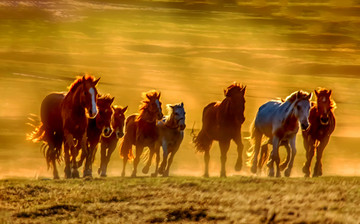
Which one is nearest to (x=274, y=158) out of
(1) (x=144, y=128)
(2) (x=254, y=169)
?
(2) (x=254, y=169)

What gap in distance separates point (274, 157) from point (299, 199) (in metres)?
4.75

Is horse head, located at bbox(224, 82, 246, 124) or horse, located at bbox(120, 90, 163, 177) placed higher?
horse head, located at bbox(224, 82, 246, 124)

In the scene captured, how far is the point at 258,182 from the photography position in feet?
74.0

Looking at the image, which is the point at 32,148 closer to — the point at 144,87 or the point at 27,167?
the point at 27,167

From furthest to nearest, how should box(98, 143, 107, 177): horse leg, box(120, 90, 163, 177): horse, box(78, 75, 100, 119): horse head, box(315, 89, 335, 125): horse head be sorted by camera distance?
box(98, 143, 107, 177): horse leg, box(120, 90, 163, 177): horse, box(315, 89, 335, 125): horse head, box(78, 75, 100, 119): horse head

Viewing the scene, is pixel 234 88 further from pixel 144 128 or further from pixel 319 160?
pixel 144 128

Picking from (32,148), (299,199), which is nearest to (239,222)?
(299,199)

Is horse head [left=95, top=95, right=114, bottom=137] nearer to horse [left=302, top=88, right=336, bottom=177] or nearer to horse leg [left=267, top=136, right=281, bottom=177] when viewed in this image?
horse leg [left=267, top=136, right=281, bottom=177]

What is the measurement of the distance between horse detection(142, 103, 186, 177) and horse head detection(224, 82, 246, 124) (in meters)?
1.40

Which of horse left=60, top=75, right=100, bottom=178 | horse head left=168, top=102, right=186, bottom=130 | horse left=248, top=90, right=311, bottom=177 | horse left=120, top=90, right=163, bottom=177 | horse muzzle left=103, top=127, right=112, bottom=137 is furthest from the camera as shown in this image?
horse left=120, top=90, right=163, bottom=177

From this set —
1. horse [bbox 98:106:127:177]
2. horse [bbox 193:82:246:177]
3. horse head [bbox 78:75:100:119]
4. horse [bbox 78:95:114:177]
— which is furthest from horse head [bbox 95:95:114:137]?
horse [bbox 193:82:246:177]

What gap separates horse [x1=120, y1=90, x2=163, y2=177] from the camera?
26.9m

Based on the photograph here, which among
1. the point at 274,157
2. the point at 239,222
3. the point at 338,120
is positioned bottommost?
the point at 239,222

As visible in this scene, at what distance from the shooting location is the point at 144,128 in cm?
2769
